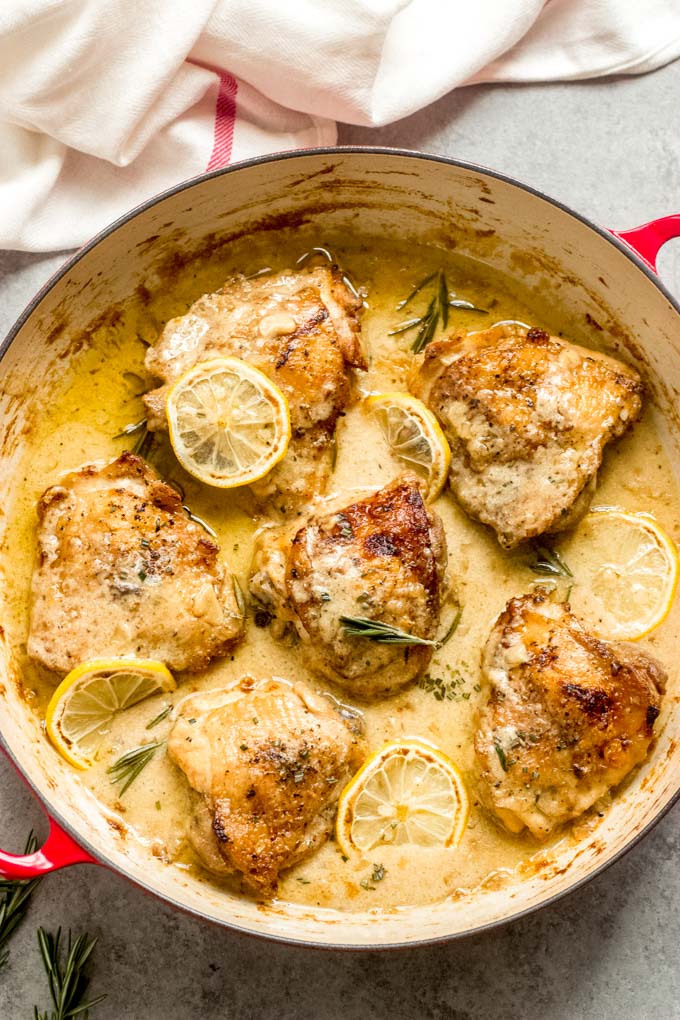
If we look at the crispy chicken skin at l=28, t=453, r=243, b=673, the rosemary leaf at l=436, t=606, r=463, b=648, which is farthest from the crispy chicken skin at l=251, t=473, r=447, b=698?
the crispy chicken skin at l=28, t=453, r=243, b=673

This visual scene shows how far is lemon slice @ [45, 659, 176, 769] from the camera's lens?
311 cm

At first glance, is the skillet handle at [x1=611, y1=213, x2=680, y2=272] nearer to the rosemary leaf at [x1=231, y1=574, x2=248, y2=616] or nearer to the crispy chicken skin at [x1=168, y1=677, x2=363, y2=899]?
the rosemary leaf at [x1=231, y1=574, x2=248, y2=616]

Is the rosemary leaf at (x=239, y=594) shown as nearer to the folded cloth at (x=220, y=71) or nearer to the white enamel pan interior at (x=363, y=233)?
the white enamel pan interior at (x=363, y=233)

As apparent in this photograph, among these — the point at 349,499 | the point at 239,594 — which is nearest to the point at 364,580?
the point at 349,499

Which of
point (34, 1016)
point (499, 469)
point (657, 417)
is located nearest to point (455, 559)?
point (499, 469)

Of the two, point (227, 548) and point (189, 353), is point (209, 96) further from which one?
point (227, 548)

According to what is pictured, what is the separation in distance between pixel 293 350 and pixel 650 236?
1.19 m

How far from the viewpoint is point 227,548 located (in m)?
3.39

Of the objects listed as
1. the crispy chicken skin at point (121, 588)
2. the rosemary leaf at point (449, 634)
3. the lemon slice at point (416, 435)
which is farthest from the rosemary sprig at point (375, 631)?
the lemon slice at point (416, 435)

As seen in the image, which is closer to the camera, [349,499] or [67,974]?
[67,974]

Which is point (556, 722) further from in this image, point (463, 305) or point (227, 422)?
point (463, 305)

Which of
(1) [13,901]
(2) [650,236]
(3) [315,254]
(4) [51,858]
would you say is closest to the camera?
(4) [51,858]

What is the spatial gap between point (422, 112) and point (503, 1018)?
3162 mm

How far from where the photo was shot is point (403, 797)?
10.3ft
